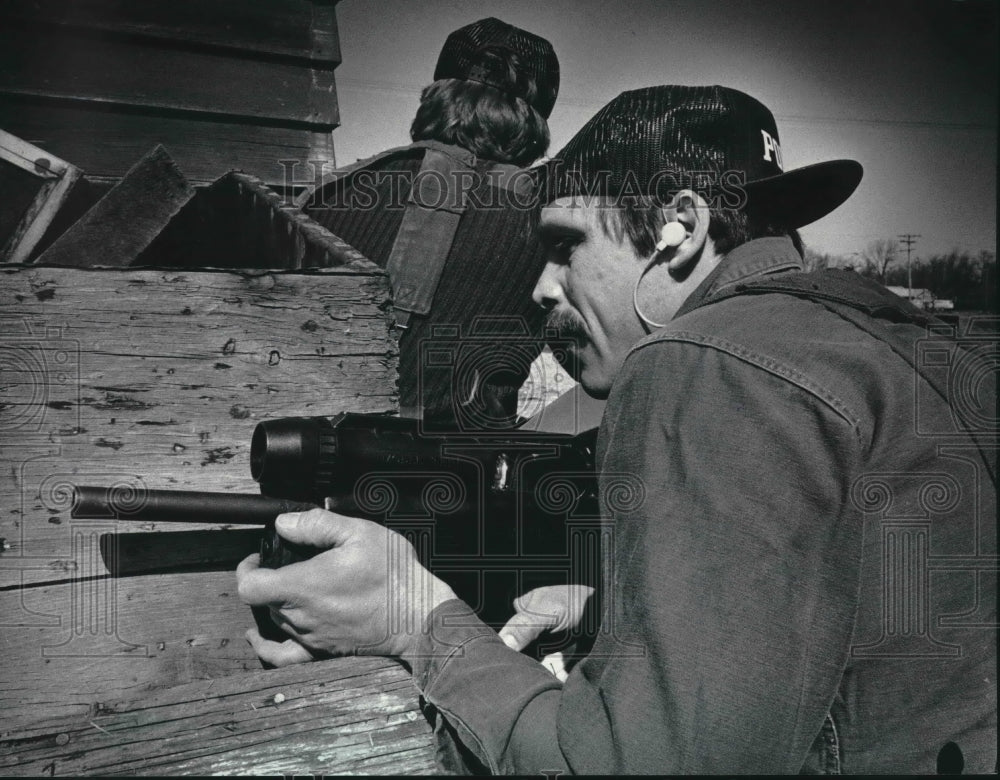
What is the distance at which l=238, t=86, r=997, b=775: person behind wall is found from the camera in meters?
0.76

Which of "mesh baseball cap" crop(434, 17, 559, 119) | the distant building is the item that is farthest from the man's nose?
the distant building

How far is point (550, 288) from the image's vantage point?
4.67 ft

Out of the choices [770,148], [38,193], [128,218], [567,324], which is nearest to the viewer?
[770,148]

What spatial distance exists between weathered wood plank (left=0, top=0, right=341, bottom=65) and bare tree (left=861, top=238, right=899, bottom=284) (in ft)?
6.42

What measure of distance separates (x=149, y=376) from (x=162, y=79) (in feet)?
5.54

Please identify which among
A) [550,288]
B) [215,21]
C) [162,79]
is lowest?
[550,288]

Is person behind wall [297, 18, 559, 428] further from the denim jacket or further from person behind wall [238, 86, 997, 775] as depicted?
the denim jacket

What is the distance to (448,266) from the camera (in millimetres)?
2154

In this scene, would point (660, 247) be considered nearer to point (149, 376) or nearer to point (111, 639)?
point (149, 376)

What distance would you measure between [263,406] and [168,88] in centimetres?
171

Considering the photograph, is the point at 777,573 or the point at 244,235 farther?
the point at 244,235

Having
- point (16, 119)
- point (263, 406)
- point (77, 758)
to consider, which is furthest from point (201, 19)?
point (77, 758)

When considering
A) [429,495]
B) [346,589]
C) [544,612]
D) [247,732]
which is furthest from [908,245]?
[247,732]

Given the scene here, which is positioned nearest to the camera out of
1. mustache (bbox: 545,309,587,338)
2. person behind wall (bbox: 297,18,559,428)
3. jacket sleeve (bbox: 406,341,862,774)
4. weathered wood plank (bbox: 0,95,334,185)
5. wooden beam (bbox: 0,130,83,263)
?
jacket sleeve (bbox: 406,341,862,774)
